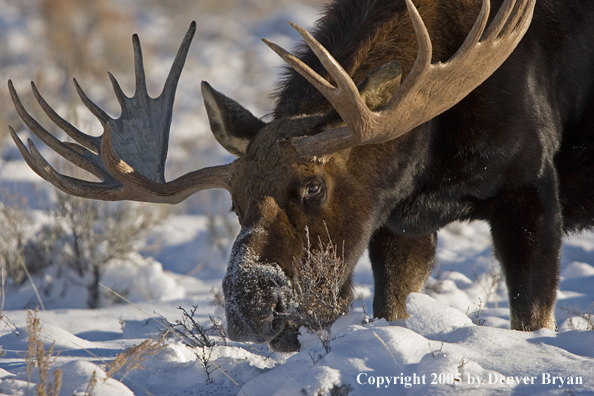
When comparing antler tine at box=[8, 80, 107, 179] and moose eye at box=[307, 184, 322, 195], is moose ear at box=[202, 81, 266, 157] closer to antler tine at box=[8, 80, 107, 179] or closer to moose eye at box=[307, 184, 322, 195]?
moose eye at box=[307, 184, 322, 195]

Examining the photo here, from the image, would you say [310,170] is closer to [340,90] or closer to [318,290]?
[340,90]

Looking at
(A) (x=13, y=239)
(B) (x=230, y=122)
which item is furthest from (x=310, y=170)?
(A) (x=13, y=239)

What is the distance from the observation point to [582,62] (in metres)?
3.87

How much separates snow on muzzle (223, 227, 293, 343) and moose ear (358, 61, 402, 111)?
93cm

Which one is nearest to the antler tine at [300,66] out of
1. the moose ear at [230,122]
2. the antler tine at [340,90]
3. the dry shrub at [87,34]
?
the antler tine at [340,90]

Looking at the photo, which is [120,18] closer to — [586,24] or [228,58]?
[228,58]

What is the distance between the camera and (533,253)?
3.53 m

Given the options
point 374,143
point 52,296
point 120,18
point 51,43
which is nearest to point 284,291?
point 374,143

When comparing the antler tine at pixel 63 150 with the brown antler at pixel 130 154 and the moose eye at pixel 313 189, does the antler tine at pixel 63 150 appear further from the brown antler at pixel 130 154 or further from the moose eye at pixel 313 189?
the moose eye at pixel 313 189

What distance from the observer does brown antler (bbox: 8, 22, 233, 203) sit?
3564mm

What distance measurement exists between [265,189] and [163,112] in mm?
1313

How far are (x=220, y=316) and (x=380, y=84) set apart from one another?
238 cm

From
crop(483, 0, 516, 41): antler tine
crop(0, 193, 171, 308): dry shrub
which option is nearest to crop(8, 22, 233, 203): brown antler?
crop(483, 0, 516, 41): antler tine

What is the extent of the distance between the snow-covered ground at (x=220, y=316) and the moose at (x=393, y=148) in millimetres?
466
